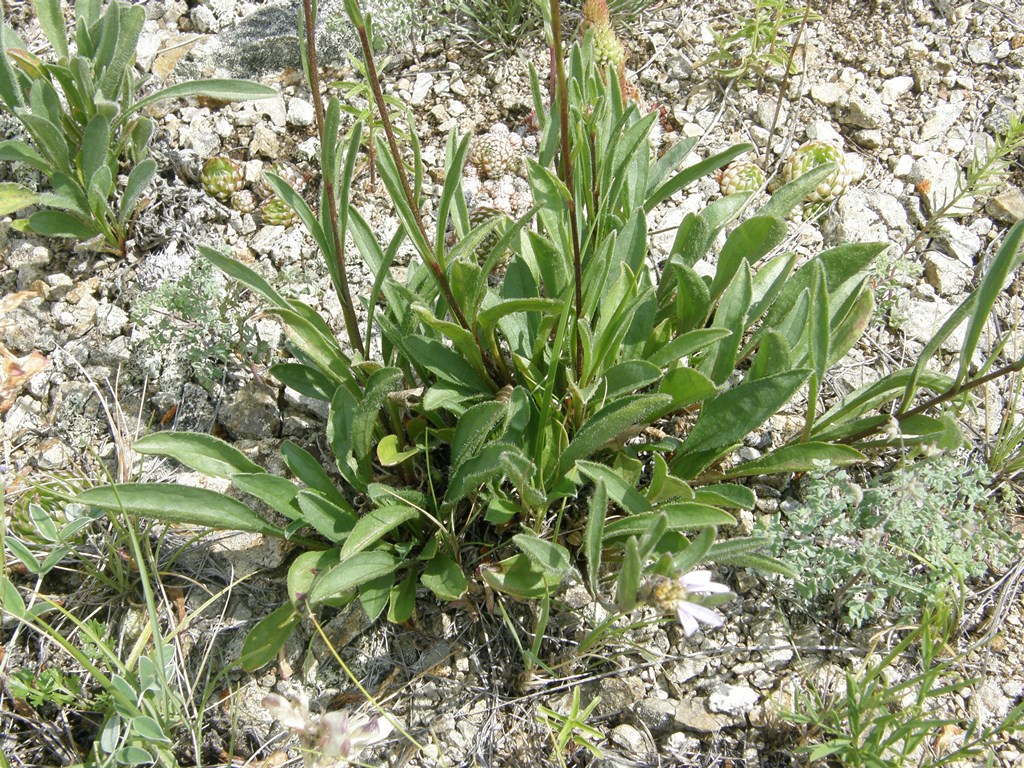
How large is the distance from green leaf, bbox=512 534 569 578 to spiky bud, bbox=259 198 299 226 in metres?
1.70

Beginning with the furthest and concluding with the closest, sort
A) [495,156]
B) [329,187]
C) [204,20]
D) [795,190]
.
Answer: [204,20] → [495,156] → [795,190] → [329,187]

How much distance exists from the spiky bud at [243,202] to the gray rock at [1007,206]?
2664 mm

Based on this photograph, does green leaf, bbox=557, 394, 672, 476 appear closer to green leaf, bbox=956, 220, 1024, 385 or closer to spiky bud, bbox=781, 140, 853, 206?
green leaf, bbox=956, 220, 1024, 385

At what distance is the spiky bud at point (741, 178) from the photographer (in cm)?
288

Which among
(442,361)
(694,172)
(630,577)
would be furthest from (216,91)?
(630,577)

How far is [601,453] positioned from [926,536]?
81 centimetres

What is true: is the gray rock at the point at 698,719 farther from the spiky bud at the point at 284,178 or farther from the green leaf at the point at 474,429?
the spiky bud at the point at 284,178

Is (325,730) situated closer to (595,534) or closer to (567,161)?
(595,534)

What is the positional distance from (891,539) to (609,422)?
832 mm

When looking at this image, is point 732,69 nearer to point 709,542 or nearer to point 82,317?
point 709,542

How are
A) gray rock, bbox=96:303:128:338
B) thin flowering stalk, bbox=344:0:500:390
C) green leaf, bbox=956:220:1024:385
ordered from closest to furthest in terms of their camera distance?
1. thin flowering stalk, bbox=344:0:500:390
2. green leaf, bbox=956:220:1024:385
3. gray rock, bbox=96:303:128:338

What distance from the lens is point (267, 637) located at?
2031 mm

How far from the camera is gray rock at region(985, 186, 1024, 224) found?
9.37ft

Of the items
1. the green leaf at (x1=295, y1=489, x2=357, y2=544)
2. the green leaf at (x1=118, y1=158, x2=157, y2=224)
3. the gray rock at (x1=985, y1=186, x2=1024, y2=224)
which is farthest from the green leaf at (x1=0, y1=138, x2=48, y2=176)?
the gray rock at (x1=985, y1=186, x2=1024, y2=224)
